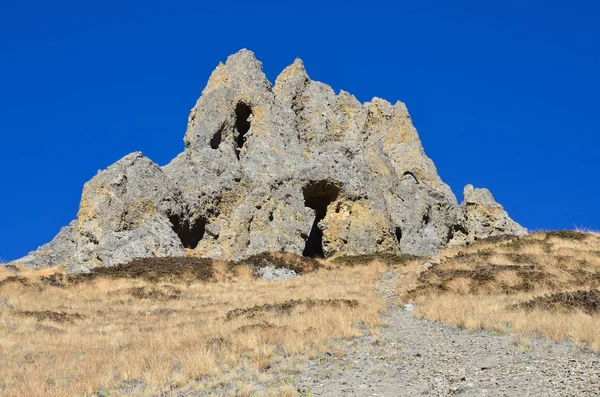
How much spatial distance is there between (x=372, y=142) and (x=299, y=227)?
14547 millimetres

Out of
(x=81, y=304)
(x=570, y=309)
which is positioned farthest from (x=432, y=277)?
(x=81, y=304)

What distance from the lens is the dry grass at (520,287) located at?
16.3 meters

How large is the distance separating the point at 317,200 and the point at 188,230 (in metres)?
12.5

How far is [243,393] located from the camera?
39.9 ft

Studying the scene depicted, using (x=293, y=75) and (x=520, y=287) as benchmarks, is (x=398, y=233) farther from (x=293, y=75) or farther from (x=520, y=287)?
(x=520, y=287)

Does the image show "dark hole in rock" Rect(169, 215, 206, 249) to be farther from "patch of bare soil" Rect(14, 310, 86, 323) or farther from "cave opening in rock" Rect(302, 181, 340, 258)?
"patch of bare soil" Rect(14, 310, 86, 323)

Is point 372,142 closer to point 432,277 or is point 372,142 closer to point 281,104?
point 281,104

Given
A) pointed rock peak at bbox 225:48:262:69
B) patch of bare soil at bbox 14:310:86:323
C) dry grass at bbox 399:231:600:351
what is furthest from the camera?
pointed rock peak at bbox 225:48:262:69

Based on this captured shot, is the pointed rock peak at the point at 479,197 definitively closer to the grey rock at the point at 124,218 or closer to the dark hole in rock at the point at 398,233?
the dark hole in rock at the point at 398,233

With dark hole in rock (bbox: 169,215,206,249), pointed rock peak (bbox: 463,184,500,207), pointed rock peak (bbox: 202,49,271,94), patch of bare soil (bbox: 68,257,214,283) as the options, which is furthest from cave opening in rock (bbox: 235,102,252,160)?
pointed rock peak (bbox: 463,184,500,207)

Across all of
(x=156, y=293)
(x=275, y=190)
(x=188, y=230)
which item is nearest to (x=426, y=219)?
(x=275, y=190)

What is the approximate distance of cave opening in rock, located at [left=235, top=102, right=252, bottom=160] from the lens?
58375mm

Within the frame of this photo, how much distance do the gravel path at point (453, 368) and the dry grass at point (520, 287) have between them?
2.95ft

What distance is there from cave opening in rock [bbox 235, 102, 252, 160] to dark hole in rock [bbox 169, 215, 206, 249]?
38.5 ft
